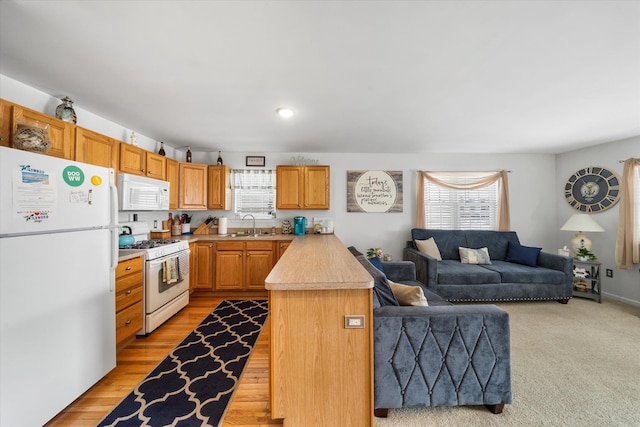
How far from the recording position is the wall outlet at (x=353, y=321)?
1.38m

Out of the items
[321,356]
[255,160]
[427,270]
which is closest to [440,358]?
[321,356]

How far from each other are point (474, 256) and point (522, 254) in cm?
76

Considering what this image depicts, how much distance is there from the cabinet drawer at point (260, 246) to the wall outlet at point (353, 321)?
2540mm

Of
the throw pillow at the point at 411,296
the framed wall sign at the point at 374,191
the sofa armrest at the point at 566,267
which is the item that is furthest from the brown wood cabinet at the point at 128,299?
the sofa armrest at the point at 566,267

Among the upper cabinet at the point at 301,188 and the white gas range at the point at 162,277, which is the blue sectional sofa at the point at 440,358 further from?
the upper cabinet at the point at 301,188

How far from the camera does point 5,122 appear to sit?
1686mm

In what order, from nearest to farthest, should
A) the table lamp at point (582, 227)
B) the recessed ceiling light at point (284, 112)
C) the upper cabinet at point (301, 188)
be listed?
the recessed ceiling light at point (284, 112) < the table lamp at point (582, 227) < the upper cabinet at point (301, 188)

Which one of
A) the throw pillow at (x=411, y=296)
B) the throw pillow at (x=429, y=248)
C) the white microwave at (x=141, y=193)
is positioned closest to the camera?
the throw pillow at (x=411, y=296)

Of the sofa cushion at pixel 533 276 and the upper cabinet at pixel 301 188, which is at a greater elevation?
the upper cabinet at pixel 301 188

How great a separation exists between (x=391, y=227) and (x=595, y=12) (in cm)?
345

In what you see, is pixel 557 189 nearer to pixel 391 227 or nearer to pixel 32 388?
pixel 391 227

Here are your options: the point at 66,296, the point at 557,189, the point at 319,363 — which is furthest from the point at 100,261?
the point at 557,189

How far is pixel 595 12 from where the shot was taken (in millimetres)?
1307

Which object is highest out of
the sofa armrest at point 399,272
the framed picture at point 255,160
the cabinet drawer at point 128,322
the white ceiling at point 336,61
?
the white ceiling at point 336,61
